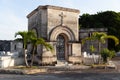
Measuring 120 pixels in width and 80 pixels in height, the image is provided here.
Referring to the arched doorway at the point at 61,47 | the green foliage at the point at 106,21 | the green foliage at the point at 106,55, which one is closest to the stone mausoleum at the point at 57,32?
the arched doorway at the point at 61,47

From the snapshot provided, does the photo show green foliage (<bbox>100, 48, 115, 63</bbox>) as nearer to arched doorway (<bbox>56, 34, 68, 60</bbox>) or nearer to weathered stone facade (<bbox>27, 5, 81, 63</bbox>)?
weathered stone facade (<bbox>27, 5, 81, 63</bbox>)

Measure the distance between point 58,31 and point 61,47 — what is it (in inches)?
62.3

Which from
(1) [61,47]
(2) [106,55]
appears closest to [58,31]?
(1) [61,47]

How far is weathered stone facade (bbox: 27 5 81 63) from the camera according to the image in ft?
72.2

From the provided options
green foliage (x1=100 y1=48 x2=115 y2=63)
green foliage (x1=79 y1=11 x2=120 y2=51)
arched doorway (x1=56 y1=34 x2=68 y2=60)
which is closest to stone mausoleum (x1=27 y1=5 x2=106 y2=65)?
arched doorway (x1=56 y1=34 x2=68 y2=60)

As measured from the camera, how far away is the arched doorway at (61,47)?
76.5 ft

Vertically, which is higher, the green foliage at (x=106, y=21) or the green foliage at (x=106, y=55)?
the green foliage at (x=106, y=21)

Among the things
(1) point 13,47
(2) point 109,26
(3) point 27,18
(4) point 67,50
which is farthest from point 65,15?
(2) point 109,26

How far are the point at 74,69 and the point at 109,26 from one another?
80.2 ft

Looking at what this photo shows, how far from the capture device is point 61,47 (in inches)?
922

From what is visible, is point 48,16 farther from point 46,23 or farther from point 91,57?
point 91,57

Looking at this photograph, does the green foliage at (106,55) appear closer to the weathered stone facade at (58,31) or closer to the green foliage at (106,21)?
the weathered stone facade at (58,31)

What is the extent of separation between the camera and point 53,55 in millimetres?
22156

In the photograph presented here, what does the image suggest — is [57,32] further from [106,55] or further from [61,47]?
[106,55]
